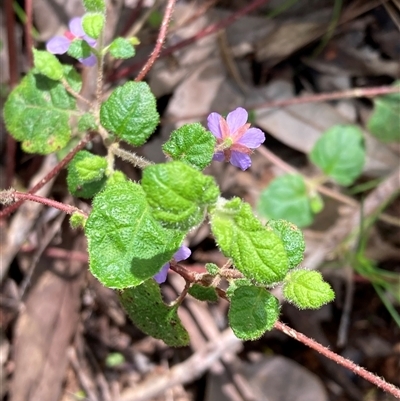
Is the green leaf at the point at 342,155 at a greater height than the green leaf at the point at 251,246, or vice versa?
the green leaf at the point at 251,246

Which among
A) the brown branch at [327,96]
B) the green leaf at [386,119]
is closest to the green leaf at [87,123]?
the brown branch at [327,96]

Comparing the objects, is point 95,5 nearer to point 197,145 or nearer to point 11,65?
point 197,145

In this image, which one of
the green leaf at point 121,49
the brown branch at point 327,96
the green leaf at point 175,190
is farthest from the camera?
the brown branch at point 327,96

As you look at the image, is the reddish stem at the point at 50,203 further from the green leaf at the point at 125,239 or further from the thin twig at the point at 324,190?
the thin twig at the point at 324,190

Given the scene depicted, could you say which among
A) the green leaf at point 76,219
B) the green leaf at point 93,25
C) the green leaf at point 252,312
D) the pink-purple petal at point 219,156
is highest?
the green leaf at point 93,25

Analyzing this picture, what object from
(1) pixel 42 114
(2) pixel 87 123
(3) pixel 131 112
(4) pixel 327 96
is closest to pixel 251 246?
(3) pixel 131 112

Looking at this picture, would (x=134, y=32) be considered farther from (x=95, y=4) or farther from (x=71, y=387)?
(x=71, y=387)

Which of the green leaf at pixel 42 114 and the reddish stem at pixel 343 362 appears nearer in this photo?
the reddish stem at pixel 343 362

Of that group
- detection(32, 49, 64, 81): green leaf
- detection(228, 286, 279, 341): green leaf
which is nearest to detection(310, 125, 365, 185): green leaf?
detection(32, 49, 64, 81): green leaf
